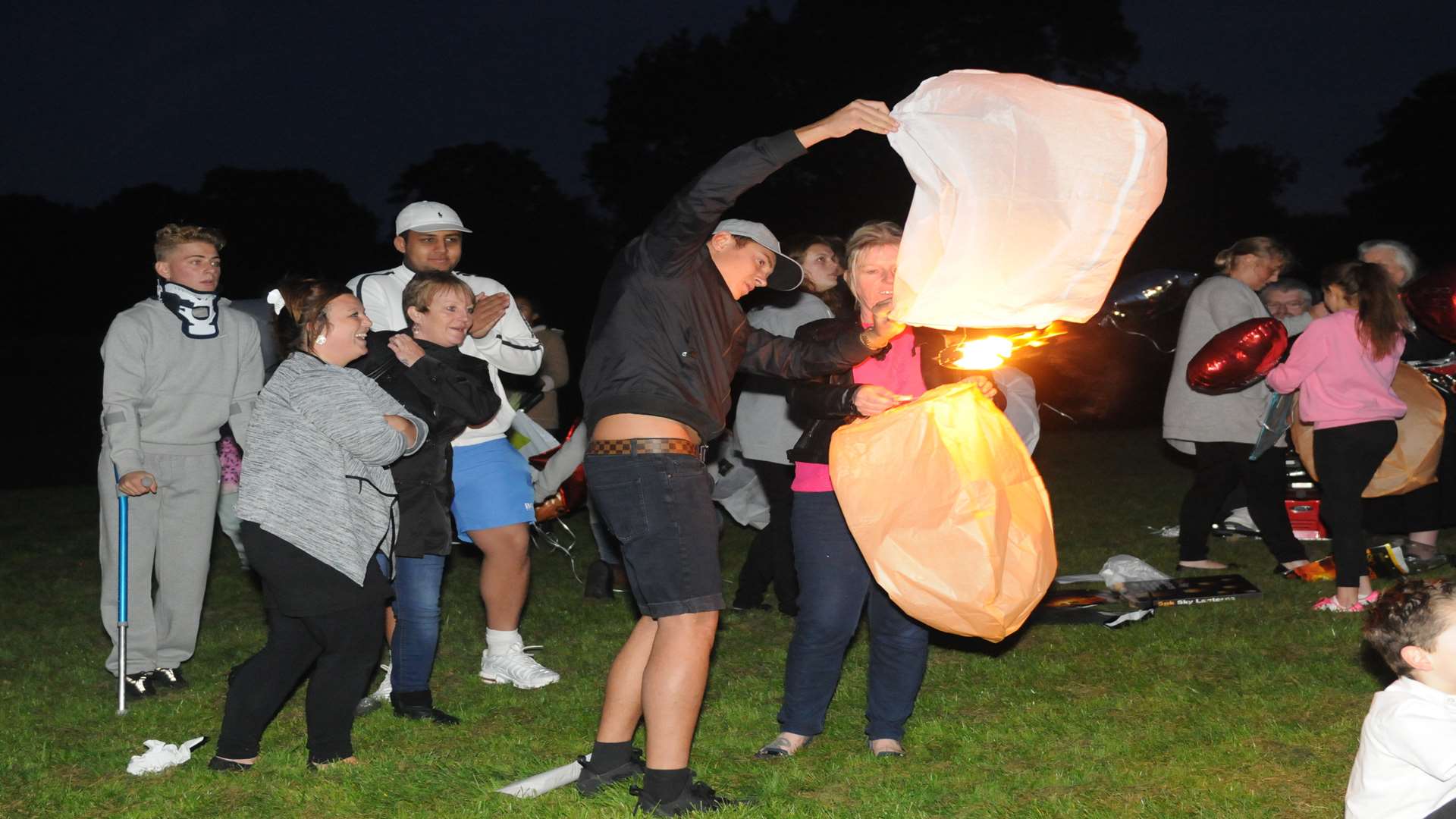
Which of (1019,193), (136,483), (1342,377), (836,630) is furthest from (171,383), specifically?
(1342,377)

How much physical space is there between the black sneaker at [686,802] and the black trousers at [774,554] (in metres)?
2.31

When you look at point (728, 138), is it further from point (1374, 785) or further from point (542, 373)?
point (1374, 785)

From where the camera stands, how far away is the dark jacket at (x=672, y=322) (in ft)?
10.7

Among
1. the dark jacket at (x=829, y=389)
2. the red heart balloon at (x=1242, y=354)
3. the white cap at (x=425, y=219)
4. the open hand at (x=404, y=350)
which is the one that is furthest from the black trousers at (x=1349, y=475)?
the open hand at (x=404, y=350)

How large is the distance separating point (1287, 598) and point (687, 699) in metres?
4.10

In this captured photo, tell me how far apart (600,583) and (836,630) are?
320 centimetres

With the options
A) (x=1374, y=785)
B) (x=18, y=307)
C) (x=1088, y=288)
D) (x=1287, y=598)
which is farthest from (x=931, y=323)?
(x=18, y=307)

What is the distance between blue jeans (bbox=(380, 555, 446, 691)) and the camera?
468cm

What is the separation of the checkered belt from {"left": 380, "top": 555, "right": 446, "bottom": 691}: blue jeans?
1.48m

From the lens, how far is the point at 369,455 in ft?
13.1

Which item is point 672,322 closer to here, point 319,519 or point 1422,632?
point 319,519

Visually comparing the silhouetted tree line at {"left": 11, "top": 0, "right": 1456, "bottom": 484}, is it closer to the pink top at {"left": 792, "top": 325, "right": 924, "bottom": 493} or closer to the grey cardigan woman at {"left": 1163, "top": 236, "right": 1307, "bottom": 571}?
the grey cardigan woman at {"left": 1163, "top": 236, "right": 1307, "bottom": 571}

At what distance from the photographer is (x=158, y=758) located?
4.20m

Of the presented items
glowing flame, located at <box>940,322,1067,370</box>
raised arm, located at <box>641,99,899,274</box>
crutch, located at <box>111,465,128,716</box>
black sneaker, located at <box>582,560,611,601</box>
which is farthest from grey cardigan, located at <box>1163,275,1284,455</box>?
crutch, located at <box>111,465,128,716</box>
